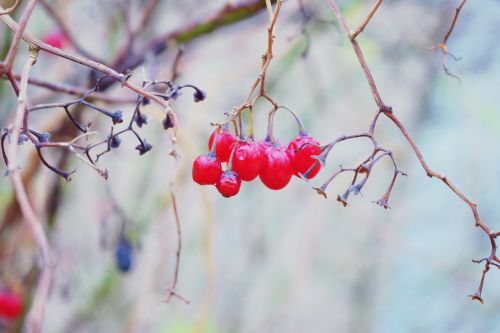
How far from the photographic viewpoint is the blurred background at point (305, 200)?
191cm

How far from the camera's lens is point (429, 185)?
9.87 ft

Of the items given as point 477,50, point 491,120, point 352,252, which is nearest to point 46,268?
point 477,50

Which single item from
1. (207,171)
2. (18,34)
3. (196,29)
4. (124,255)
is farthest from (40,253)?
(124,255)

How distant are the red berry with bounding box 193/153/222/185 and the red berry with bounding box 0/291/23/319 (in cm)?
108

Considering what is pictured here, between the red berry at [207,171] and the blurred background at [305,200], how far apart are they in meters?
0.73

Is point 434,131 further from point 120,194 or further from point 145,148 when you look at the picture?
point 145,148

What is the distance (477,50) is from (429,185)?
1091 mm

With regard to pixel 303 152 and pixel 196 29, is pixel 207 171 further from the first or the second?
pixel 196 29

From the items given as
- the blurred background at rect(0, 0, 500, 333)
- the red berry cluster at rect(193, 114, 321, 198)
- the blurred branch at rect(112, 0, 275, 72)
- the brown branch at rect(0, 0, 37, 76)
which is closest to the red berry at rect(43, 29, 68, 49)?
the blurred background at rect(0, 0, 500, 333)

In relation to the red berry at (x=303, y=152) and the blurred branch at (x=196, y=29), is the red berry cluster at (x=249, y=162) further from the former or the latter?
the blurred branch at (x=196, y=29)

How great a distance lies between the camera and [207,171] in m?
0.73

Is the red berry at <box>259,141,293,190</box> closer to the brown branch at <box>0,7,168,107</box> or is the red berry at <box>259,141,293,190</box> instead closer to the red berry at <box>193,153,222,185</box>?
the red berry at <box>193,153,222,185</box>

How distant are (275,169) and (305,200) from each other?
219 centimetres

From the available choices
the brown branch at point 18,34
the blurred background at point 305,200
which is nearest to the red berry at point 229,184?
the brown branch at point 18,34
